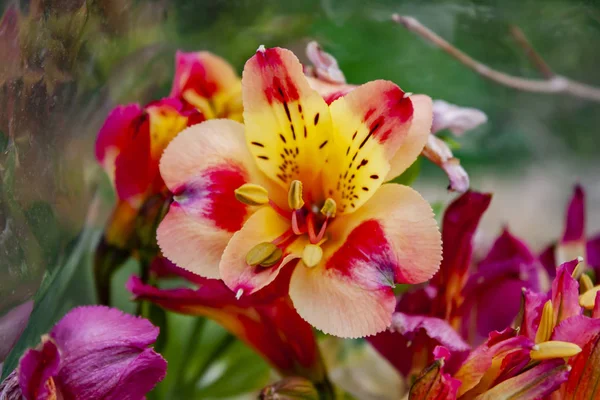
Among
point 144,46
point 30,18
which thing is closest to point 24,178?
point 30,18

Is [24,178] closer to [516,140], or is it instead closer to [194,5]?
[194,5]

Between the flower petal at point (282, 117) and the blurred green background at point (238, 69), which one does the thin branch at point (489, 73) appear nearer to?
the blurred green background at point (238, 69)

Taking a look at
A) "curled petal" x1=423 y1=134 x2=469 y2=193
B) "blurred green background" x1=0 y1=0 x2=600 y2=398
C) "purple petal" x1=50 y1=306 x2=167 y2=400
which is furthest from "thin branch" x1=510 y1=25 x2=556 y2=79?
"purple petal" x1=50 y1=306 x2=167 y2=400

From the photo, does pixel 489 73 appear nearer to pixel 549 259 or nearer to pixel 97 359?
pixel 549 259

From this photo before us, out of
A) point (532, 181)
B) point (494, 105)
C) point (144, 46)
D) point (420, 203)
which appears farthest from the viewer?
point (532, 181)

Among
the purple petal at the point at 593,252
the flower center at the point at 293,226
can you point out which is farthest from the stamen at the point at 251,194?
the purple petal at the point at 593,252

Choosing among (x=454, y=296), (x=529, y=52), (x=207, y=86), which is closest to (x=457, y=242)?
(x=454, y=296)

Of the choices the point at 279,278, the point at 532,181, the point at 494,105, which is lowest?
the point at 532,181

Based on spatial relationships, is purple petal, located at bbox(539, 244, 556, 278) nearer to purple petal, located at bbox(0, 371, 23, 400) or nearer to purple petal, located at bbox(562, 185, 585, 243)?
purple petal, located at bbox(562, 185, 585, 243)
